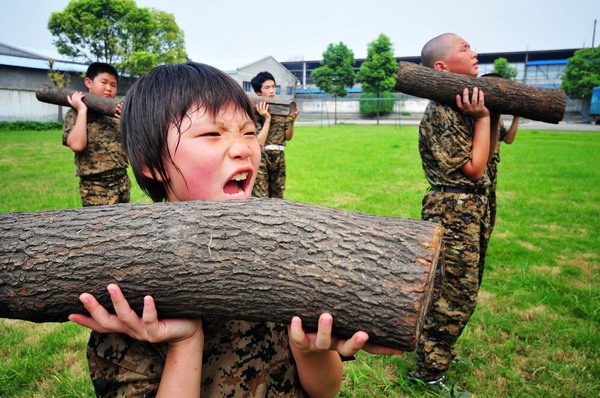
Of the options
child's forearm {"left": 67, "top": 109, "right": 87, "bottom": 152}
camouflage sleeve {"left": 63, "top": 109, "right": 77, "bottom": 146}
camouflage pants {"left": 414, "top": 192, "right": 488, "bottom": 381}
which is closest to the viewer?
camouflage pants {"left": 414, "top": 192, "right": 488, "bottom": 381}

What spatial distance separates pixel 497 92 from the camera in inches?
111

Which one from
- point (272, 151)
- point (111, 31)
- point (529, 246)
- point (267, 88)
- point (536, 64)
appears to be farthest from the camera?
point (536, 64)

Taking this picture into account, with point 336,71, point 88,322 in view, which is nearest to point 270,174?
point 88,322

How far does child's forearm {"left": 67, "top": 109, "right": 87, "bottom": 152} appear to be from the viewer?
4.28 meters

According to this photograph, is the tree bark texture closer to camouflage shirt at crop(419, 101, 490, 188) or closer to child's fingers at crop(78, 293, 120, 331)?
camouflage shirt at crop(419, 101, 490, 188)

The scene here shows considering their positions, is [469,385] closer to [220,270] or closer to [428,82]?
[428,82]

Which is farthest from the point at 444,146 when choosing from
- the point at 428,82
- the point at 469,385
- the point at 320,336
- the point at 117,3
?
the point at 117,3

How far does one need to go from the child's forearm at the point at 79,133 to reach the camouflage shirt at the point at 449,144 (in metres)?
3.41

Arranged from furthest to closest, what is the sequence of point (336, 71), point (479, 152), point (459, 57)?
1. point (336, 71)
2. point (459, 57)
3. point (479, 152)

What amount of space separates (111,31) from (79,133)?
34643 millimetres

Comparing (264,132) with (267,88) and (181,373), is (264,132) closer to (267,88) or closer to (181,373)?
(267,88)

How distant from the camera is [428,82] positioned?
286cm

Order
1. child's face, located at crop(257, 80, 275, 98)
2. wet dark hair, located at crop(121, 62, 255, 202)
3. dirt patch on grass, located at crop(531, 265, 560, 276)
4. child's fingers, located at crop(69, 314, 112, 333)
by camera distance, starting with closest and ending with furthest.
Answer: child's fingers, located at crop(69, 314, 112, 333)
wet dark hair, located at crop(121, 62, 255, 202)
dirt patch on grass, located at crop(531, 265, 560, 276)
child's face, located at crop(257, 80, 275, 98)

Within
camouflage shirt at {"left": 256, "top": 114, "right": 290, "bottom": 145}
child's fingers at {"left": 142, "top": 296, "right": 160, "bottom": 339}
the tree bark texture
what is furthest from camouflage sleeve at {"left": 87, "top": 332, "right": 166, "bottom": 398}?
camouflage shirt at {"left": 256, "top": 114, "right": 290, "bottom": 145}
